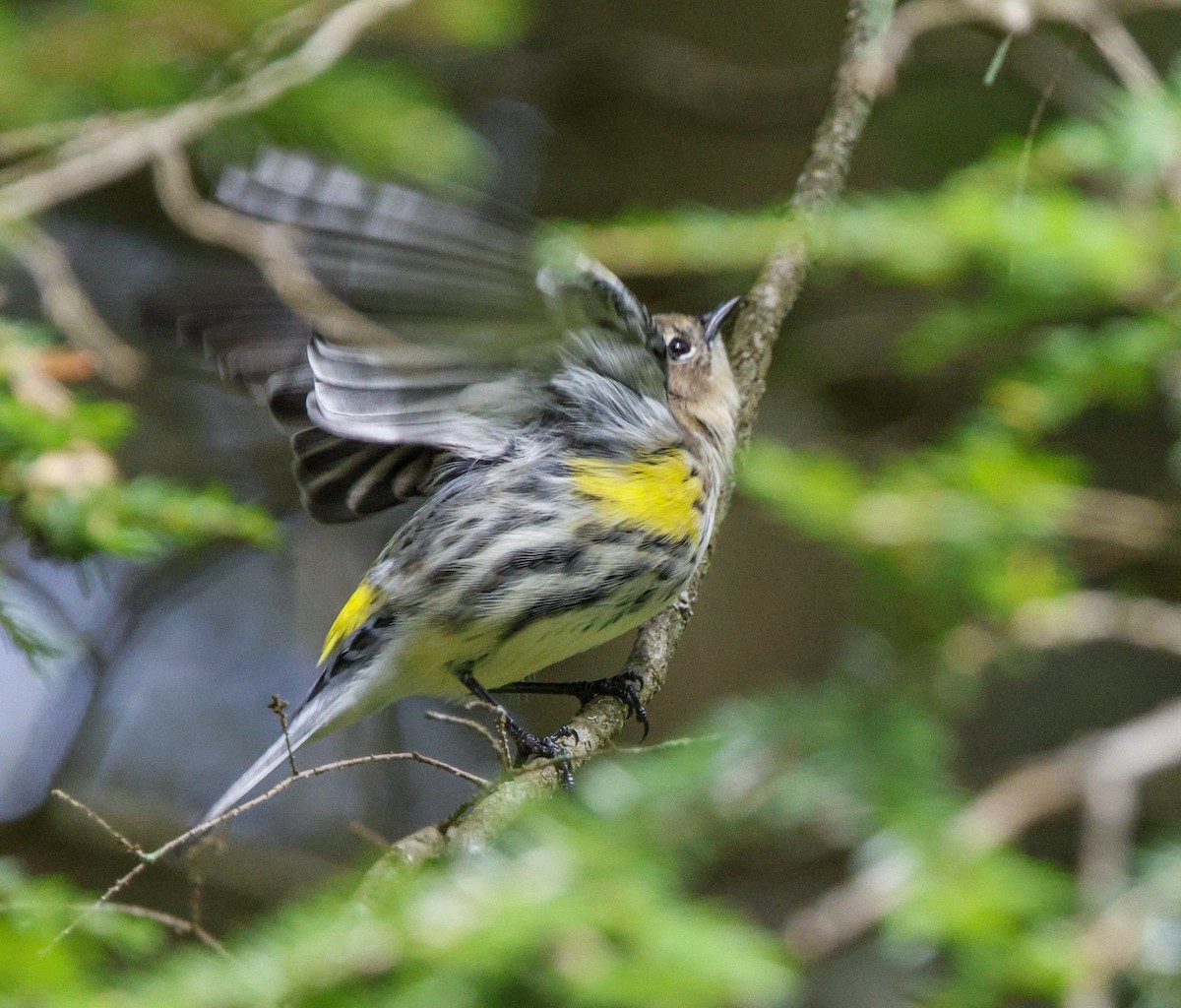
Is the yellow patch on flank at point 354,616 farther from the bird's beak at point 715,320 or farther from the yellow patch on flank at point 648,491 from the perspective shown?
the bird's beak at point 715,320

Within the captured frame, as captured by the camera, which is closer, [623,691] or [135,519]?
[135,519]

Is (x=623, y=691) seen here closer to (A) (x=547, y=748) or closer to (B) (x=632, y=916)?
(A) (x=547, y=748)

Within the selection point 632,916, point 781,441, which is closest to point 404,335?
point 632,916

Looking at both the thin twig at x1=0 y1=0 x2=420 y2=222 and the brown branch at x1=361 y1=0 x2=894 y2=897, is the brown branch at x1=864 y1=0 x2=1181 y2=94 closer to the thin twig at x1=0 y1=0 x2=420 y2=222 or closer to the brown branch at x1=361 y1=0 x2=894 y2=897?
the brown branch at x1=361 y1=0 x2=894 y2=897

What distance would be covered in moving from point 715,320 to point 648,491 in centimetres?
47

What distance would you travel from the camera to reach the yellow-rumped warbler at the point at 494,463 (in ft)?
6.18

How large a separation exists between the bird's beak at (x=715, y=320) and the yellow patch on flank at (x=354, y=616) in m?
0.82

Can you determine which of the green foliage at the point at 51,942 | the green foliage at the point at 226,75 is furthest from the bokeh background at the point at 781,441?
the green foliage at the point at 51,942

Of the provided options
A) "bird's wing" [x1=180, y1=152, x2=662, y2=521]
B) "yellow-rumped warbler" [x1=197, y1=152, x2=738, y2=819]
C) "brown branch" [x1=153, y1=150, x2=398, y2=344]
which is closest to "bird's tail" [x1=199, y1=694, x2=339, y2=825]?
"yellow-rumped warbler" [x1=197, y1=152, x2=738, y2=819]

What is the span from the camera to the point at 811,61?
4.46 meters

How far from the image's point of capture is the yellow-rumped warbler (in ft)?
6.18

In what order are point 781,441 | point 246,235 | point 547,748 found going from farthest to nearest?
point 781,441, point 246,235, point 547,748

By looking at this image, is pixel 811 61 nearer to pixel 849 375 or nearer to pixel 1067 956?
pixel 849 375

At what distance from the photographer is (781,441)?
387 cm
